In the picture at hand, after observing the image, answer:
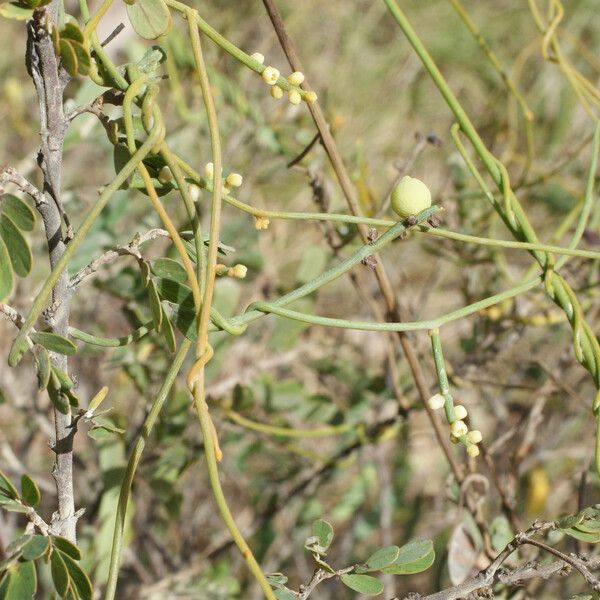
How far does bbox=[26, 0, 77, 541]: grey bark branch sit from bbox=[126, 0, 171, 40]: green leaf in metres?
0.04

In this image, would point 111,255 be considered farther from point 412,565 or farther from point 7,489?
point 412,565

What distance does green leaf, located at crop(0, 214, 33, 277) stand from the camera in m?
0.48

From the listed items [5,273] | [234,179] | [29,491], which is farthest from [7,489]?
[234,179]

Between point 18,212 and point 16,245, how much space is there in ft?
0.06

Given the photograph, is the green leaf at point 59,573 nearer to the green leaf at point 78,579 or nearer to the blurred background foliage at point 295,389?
the green leaf at point 78,579

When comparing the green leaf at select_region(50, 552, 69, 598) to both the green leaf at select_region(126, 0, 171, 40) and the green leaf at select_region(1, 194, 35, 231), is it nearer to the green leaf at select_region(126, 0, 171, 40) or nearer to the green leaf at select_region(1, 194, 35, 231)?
the green leaf at select_region(1, 194, 35, 231)

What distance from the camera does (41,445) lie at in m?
1.34

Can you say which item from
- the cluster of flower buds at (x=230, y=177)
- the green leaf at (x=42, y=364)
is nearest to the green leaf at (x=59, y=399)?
the green leaf at (x=42, y=364)

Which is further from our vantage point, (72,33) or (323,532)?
(323,532)

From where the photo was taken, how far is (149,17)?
19.3 inches

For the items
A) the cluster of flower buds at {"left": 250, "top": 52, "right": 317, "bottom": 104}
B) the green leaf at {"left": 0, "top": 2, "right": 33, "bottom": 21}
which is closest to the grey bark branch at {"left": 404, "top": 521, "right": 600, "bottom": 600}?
the cluster of flower buds at {"left": 250, "top": 52, "right": 317, "bottom": 104}

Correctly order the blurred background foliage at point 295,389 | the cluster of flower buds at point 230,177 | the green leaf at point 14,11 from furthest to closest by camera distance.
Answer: the blurred background foliage at point 295,389, the cluster of flower buds at point 230,177, the green leaf at point 14,11

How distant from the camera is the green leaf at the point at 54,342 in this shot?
18.3 inches

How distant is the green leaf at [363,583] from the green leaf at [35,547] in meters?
0.19
